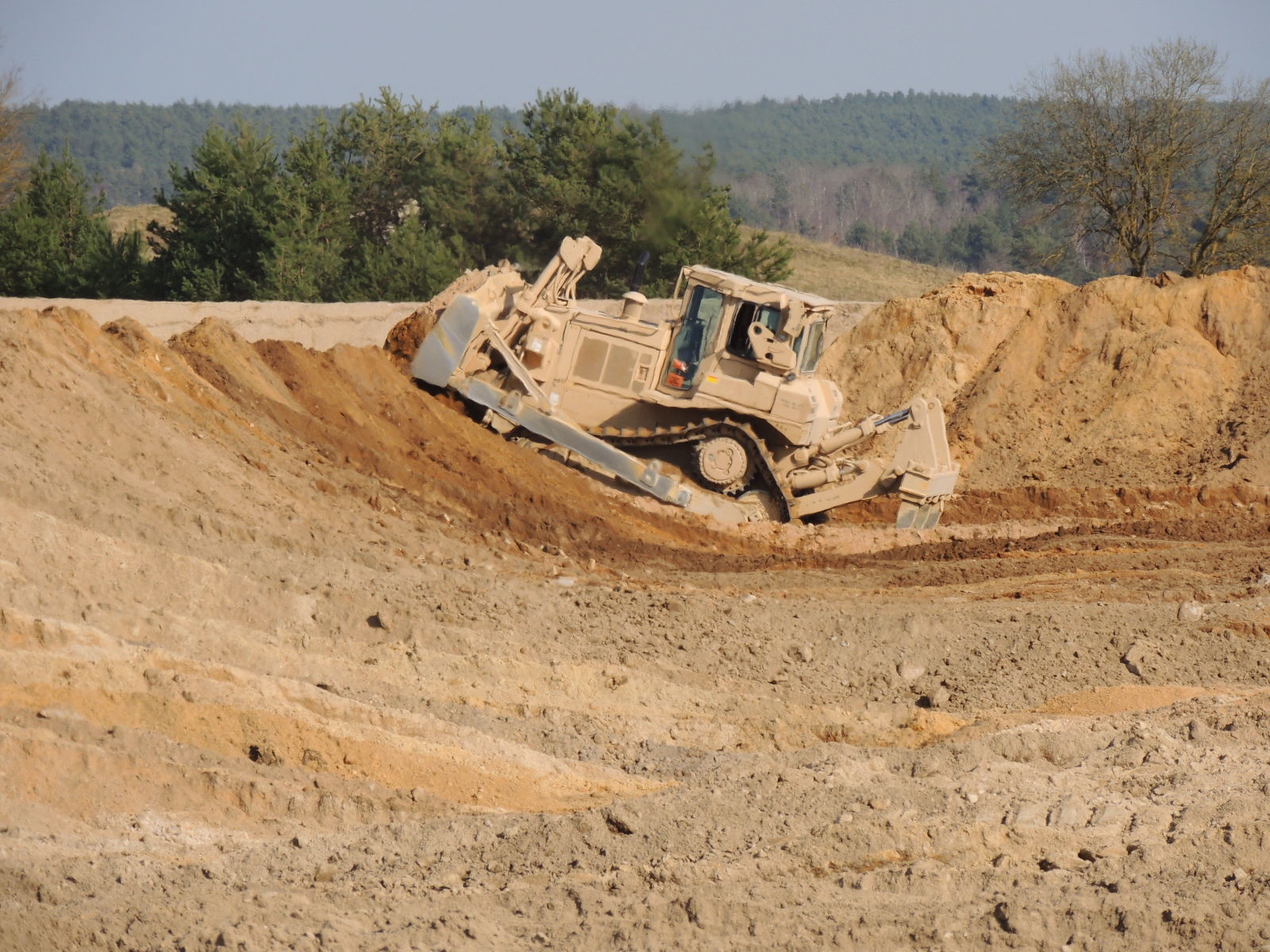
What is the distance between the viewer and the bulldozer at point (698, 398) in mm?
14016

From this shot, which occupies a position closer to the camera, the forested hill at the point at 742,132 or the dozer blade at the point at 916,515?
the dozer blade at the point at 916,515

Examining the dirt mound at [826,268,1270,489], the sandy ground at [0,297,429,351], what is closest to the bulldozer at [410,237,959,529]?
the sandy ground at [0,297,429,351]

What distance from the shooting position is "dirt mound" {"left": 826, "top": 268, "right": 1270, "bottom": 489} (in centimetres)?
1770

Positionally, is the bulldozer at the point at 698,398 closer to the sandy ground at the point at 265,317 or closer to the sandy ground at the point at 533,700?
the sandy ground at the point at 533,700

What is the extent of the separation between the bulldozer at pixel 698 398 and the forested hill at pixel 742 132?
11302mm

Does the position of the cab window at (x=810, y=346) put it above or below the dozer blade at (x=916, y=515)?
above

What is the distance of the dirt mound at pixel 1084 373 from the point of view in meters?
17.7

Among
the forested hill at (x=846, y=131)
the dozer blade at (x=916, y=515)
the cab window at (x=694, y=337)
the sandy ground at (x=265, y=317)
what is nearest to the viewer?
the cab window at (x=694, y=337)

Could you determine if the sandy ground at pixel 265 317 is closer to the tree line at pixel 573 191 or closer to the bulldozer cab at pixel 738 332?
the bulldozer cab at pixel 738 332

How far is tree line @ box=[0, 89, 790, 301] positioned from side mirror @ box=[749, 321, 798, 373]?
1304 centimetres

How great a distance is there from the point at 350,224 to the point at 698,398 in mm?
21013

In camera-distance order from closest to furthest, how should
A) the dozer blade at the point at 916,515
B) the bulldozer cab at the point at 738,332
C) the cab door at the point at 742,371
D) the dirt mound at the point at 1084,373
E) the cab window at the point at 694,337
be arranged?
the bulldozer cab at the point at 738,332, the cab door at the point at 742,371, the cab window at the point at 694,337, the dozer blade at the point at 916,515, the dirt mound at the point at 1084,373

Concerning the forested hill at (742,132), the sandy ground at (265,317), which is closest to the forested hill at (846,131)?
the forested hill at (742,132)

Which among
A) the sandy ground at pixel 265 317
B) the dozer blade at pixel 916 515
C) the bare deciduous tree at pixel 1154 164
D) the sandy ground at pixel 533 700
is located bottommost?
the sandy ground at pixel 533 700
